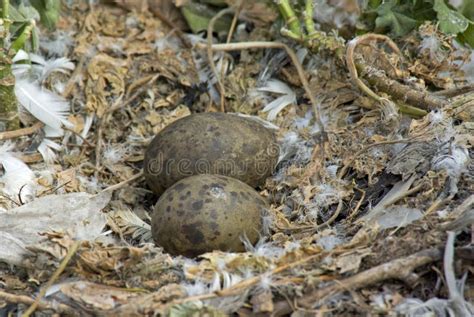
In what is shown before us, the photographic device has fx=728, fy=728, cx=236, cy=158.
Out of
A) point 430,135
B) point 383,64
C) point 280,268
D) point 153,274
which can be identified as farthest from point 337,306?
point 383,64

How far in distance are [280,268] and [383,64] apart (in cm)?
91

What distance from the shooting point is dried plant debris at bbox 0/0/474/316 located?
154cm

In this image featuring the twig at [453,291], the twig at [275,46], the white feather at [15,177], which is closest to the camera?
the twig at [453,291]

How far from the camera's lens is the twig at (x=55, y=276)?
1.55 m

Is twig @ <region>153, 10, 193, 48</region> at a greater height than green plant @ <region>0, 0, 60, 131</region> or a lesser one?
lesser

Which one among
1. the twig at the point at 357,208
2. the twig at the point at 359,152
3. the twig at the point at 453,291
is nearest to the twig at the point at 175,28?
the twig at the point at 359,152

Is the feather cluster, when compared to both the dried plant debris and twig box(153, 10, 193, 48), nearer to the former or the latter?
the dried plant debris

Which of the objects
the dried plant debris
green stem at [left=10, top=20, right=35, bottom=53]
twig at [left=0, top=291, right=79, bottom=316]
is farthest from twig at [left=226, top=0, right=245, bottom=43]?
twig at [left=0, top=291, right=79, bottom=316]

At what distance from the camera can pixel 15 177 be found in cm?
212

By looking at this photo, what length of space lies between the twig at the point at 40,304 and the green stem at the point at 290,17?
4.00 ft

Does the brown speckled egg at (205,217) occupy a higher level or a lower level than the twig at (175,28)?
lower

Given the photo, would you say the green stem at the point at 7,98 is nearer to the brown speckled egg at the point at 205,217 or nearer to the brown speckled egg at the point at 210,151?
the brown speckled egg at the point at 210,151

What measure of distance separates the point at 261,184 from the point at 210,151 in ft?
0.69

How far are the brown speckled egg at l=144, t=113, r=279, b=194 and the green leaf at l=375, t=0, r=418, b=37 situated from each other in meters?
0.54
